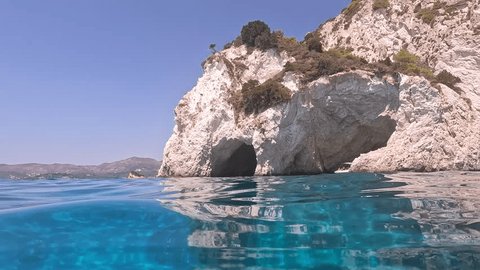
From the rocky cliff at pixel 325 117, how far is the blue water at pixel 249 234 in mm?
12828

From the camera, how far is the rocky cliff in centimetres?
2144

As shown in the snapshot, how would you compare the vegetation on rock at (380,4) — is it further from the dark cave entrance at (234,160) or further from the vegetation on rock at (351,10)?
the dark cave entrance at (234,160)

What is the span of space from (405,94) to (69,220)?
21353 millimetres

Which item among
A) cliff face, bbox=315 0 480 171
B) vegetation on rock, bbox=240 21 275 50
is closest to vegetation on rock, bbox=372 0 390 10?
cliff face, bbox=315 0 480 171

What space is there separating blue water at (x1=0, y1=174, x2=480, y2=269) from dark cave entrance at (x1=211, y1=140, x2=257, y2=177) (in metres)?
14.9

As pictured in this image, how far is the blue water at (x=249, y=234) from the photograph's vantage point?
5.86 meters

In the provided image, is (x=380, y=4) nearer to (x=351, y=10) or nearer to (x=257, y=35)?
(x=351, y=10)

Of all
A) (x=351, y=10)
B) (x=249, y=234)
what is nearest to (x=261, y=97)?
(x=249, y=234)

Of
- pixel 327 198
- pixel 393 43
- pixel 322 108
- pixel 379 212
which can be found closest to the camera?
pixel 379 212

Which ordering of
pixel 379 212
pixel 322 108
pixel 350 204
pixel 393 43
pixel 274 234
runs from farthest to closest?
1. pixel 393 43
2. pixel 322 108
3. pixel 350 204
4. pixel 379 212
5. pixel 274 234

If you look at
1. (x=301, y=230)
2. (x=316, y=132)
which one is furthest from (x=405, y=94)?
(x=301, y=230)

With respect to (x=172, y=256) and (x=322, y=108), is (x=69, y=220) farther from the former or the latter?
(x=322, y=108)

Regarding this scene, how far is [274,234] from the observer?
6930mm

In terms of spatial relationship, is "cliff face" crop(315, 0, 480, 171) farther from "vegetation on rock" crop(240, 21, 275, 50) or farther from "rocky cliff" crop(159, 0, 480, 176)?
"vegetation on rock" crop(240, 21, 275, 50)
